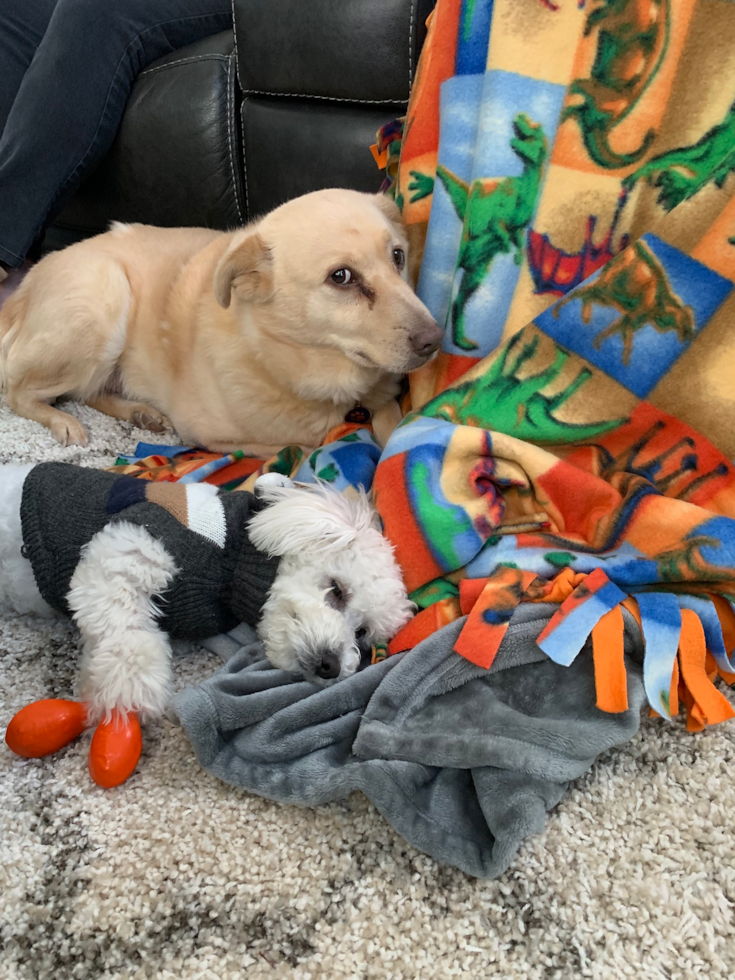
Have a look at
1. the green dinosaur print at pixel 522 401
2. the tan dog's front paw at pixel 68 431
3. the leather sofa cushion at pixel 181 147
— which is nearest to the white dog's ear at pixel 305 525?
the green dinosaur print at pixel 522 401

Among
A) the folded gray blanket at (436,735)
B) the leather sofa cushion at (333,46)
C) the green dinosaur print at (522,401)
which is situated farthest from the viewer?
the leather sofa cushion at (333,46)

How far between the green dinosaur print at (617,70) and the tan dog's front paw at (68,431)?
1249mm

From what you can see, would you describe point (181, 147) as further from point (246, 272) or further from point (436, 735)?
point (436, 735)

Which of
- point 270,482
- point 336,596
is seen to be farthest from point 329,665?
point 270,482

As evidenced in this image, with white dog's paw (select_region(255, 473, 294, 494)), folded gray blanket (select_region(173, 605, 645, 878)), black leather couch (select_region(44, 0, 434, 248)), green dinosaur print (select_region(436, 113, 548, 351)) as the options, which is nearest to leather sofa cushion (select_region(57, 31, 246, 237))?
black leather couch (select_region(44, 0, 434, 248))

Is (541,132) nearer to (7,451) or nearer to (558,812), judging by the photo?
(558,812)

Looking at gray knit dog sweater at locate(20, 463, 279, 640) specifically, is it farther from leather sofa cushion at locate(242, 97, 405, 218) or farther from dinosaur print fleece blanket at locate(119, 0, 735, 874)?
leather sofa cushion at locate(242, 97, 405, 218)

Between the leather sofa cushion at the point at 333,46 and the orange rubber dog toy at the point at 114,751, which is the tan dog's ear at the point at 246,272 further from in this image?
the orange rubber dog toy at the point at 114,751

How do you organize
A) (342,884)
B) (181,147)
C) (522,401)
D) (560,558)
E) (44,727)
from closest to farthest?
(342,884) < (44,727) < (560,558) < (522,401) < (181,147)

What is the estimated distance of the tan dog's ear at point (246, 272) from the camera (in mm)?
1311

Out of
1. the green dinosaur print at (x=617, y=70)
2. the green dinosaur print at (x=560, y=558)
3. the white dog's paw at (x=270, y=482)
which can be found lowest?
the white dog's paw at (x=270, y=482)

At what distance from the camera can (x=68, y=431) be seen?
62.3 inches

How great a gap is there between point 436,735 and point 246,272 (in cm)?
99

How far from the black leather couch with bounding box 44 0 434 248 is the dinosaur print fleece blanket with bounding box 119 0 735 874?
16.7 inches
